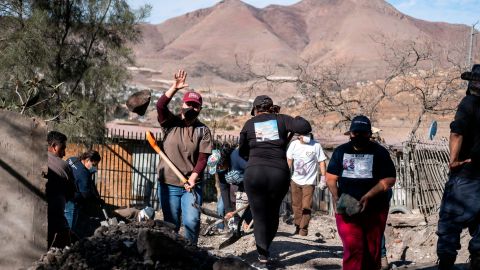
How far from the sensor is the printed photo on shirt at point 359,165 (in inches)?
248

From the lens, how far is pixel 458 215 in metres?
6.06

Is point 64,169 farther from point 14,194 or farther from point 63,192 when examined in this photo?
point 14,194

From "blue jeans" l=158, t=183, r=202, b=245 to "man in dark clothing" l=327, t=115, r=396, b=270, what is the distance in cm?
157

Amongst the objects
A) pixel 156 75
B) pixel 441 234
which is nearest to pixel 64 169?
pixel 441 234

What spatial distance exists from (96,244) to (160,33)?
164 metres

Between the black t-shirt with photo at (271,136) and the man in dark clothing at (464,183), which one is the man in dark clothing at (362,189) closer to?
the man in dark clothing at (464,183)

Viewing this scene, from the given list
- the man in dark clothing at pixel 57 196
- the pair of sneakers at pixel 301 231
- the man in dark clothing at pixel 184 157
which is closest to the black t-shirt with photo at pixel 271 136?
the man in dark clothing at pixel 184 157

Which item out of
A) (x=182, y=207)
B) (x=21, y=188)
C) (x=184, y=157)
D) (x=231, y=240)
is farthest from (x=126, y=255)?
(x=231, y=240)

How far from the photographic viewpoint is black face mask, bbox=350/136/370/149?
6.28 m

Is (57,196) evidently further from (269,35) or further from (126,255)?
(269,35)

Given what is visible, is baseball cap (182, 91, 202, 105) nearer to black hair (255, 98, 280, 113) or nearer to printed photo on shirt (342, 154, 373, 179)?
black hair (255, 98, 280, 113)

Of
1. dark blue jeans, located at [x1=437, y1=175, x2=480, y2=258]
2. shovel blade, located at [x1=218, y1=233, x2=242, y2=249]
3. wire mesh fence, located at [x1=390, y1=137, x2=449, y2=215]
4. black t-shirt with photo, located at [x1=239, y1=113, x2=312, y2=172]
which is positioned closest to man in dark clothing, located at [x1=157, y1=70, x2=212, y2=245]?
black t-shirt with photo, located at [x1=239, y1=113, x2=312, y2=172]

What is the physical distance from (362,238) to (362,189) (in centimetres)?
42

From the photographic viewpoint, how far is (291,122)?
23.1 ft
